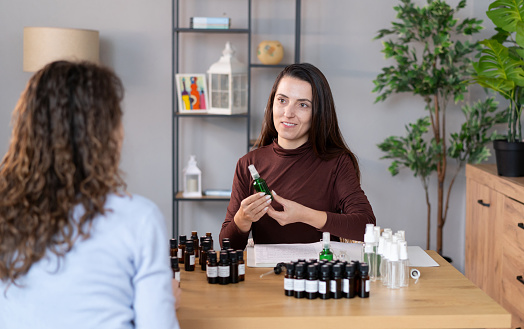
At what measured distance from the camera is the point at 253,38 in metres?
4.27

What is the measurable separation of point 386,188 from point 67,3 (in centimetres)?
248

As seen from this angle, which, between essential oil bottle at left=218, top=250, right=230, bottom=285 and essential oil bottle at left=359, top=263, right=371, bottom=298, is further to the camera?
essential oil bottle at left=218, top=250, right=230, bottom=285

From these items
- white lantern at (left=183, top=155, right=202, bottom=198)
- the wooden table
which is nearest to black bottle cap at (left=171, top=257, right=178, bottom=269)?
the wooden table

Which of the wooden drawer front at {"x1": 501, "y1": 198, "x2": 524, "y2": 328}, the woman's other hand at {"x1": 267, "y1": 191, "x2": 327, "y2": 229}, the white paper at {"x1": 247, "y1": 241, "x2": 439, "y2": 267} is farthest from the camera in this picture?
the wooden drawer front at {"x1": 501, "y1": 198, "x2": 524, "y2": 328}

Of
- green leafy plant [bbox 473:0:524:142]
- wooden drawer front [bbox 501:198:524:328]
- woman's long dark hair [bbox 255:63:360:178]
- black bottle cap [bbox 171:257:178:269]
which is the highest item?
green leafy plant [bbox 473:0:524:142]

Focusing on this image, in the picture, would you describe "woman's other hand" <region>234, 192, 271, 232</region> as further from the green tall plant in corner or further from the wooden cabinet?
the green tall plant in corner

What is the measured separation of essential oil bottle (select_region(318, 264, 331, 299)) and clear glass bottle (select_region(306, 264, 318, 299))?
0.04 feet

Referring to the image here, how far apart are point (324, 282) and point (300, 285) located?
7cm

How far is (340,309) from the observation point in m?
1.62

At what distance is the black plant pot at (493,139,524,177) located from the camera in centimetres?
324

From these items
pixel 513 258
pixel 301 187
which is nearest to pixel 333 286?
pixel 301 187

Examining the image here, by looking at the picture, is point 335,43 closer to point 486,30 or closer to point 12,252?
point 486,30

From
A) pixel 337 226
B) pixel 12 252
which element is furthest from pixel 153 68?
pixel 12 252

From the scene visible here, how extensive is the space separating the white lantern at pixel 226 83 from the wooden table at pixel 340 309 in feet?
7.31
